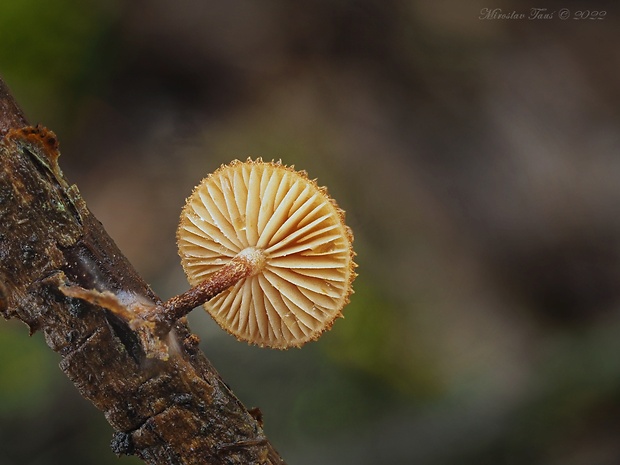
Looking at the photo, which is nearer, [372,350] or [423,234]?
[372,350]

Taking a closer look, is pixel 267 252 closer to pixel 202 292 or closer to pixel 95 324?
pixel 202 292

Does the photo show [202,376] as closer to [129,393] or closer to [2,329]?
[129,393]

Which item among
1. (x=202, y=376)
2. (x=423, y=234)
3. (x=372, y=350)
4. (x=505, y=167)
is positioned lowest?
(x=202, y=376)

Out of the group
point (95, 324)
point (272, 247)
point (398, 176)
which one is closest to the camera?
point (95, 324)

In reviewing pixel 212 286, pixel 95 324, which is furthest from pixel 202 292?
pixel 95 324

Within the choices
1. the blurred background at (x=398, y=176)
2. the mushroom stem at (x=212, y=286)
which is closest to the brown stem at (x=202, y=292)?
the mushroom stem at (x=212, y=286)

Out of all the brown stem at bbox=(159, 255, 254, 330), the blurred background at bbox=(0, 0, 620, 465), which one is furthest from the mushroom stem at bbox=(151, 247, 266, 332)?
the blurred background at bbox=(0, 0, 620, 465)

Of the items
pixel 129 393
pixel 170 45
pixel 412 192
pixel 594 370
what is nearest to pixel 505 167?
pixel 412 192

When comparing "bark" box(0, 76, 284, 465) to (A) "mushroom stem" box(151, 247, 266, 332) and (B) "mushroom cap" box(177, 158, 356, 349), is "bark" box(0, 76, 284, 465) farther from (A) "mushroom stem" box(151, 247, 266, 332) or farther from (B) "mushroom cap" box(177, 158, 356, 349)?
(B) "mushroom cap" box(177, 158, 356, 349)
